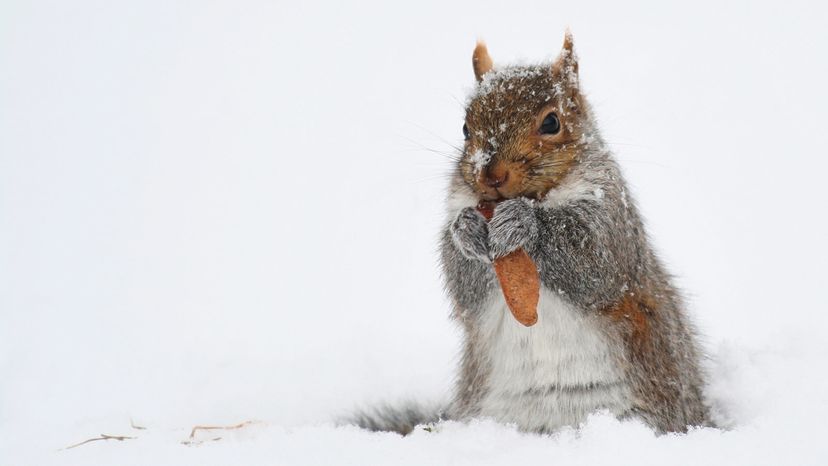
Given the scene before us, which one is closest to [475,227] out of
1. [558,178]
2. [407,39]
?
[558,178]

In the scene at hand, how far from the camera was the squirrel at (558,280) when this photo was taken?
274 cm

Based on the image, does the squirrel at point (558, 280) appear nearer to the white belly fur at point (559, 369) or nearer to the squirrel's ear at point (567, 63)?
the white belly fur at point (559, 369)

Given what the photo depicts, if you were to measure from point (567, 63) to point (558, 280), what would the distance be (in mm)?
943

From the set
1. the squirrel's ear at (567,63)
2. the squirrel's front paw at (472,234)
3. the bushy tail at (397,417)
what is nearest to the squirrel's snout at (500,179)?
the squirrel's front paw at (472,234)

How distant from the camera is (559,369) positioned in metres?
2.75

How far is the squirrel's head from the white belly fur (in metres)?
0.40

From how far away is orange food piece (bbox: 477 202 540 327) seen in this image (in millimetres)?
2580

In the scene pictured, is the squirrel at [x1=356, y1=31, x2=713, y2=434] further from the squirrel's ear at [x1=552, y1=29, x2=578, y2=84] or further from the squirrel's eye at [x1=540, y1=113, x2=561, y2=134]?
the squirrel's ear at [x1=552, y1=29, x2=578, y2=84]

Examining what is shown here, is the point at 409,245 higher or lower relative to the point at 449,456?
higher

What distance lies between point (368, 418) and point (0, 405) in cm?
183

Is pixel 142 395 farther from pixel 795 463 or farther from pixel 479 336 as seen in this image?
pixel 795 463

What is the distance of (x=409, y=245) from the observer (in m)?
6.84

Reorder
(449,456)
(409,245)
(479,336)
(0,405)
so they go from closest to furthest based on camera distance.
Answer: (449,456)
(479,336)
(0,405)
(409,245)

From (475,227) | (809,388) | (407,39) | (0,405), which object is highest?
(407,39)
